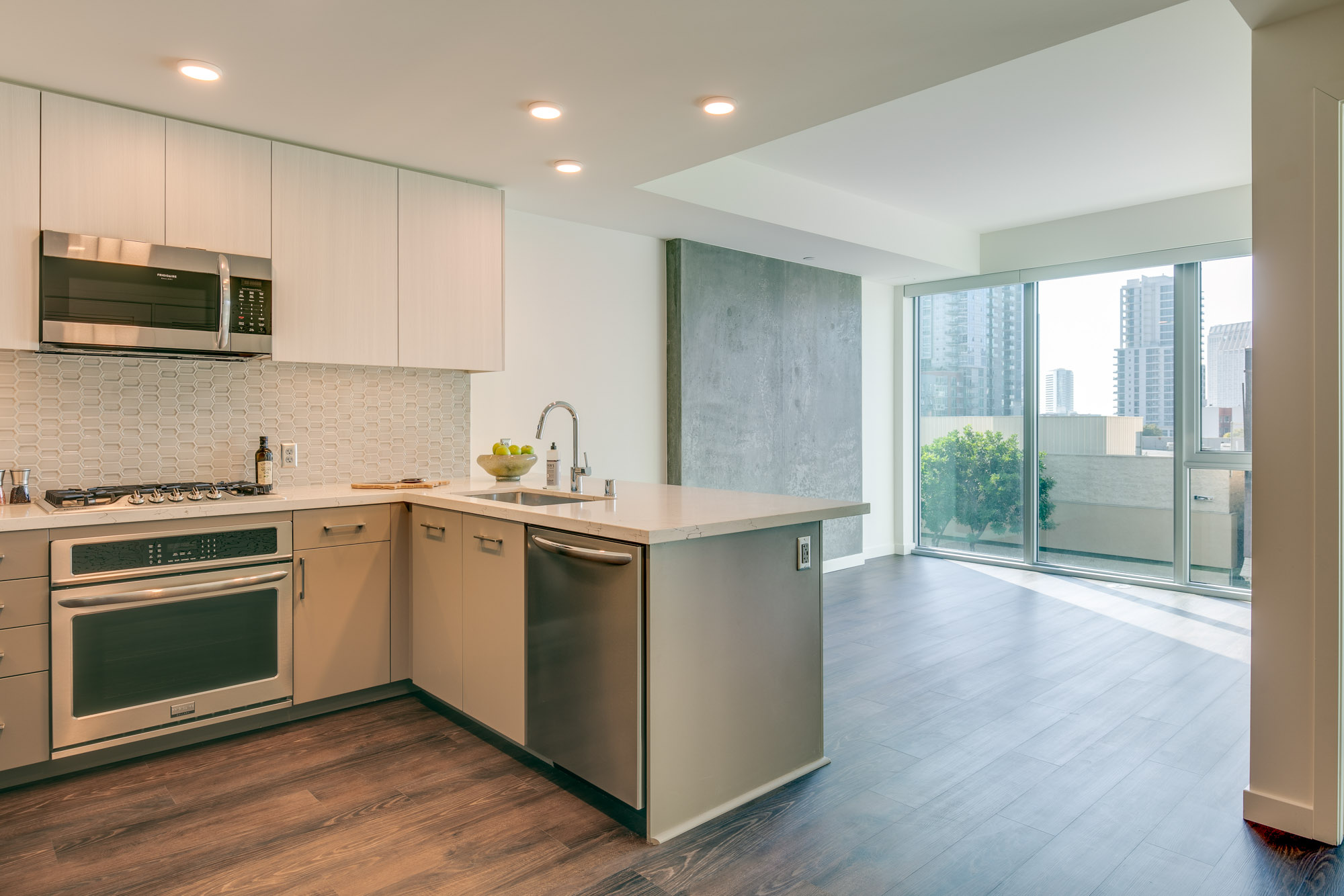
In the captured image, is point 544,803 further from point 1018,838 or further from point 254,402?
point 254,402

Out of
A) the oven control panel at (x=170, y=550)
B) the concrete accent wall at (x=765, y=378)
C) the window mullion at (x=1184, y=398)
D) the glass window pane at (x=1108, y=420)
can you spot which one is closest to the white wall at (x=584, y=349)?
the concrete accent wall at (x=765, y=378)

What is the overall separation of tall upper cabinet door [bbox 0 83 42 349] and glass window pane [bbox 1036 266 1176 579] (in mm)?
6363

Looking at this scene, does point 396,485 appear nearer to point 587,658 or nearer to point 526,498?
point 526,498

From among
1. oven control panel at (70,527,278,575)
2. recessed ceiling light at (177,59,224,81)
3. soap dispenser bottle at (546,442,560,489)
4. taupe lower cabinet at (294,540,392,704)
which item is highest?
recessed ceiling light at (177,59,224,81)

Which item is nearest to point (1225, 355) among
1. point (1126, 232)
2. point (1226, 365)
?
point (1226, 365)

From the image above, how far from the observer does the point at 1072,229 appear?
5891mm

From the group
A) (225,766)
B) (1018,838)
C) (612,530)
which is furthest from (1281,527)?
(225,766)

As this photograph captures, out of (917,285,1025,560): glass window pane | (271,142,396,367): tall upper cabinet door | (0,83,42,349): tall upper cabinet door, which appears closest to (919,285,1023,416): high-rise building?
(917,285,1025,560): glass window pane

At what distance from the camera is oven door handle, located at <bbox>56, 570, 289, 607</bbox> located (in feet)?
8.30

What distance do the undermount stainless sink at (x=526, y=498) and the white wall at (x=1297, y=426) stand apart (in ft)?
7.76

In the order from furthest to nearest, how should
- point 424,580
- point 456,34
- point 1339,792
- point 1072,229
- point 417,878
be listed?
point 1072,229
point 424,580
point 456,34
point 1339,792
point 417,878

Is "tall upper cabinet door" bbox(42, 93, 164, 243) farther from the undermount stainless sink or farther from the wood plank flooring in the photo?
Answer: the wood plank flooring

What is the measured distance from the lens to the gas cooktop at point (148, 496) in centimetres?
264

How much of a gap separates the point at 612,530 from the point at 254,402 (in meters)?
2.16
